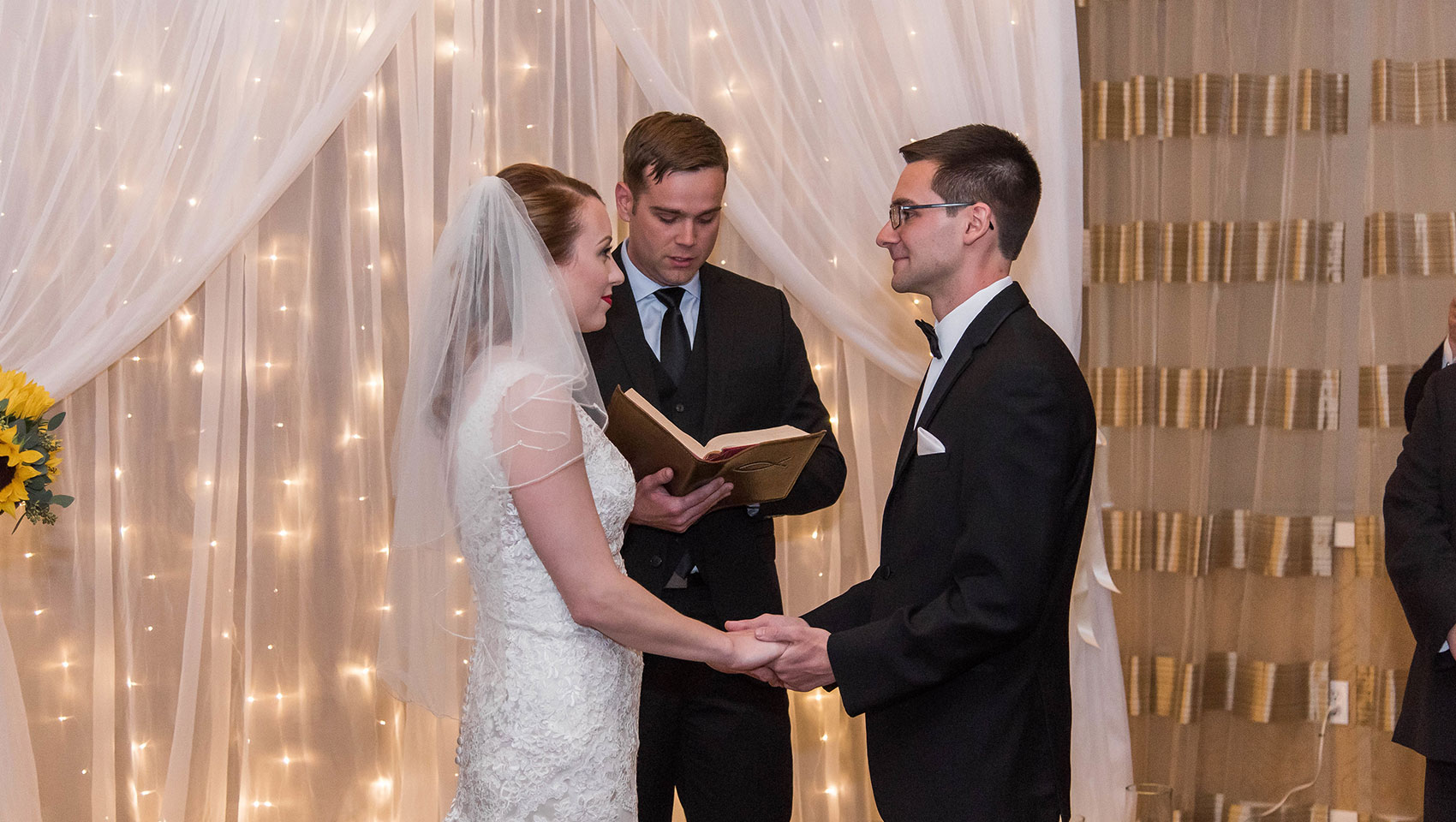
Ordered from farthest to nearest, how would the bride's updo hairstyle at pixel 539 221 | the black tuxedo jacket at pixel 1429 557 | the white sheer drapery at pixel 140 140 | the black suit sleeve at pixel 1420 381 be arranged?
the white sheer drapery at pixel 140 140 → the black suit sleeve at pixel 1420 381 → the black tuxedo jacket at pixel 1429 557 → the bride's updo hairstyle at pixel 539 221

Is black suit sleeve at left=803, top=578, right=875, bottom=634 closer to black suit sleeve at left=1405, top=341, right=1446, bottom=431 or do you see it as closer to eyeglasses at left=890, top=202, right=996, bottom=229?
eyeglasses at left=890, top=202, right=996, bottom=229

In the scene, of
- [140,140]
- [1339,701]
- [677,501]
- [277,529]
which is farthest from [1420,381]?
[140,140]

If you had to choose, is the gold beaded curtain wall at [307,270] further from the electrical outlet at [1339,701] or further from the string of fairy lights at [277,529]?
the electrical outlet at [1339,701]

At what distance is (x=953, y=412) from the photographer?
1917 mm

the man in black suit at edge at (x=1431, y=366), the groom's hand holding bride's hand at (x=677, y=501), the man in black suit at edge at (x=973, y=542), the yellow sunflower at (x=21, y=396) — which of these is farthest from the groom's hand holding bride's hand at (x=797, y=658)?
the man in black suit at edge at (x=1431, y=366)

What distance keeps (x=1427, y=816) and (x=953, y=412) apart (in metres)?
1.50

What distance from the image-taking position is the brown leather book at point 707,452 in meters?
2.05

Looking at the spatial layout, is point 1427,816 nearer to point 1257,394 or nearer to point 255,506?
point 1257,394

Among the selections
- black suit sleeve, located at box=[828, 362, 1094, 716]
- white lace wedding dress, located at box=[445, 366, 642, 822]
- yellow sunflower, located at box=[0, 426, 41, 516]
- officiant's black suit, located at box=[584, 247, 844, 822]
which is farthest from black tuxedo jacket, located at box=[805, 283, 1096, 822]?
yellow sunflower, located at box=[0, 426, 41, 516]

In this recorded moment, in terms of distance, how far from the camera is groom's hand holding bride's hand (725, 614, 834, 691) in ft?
6.77

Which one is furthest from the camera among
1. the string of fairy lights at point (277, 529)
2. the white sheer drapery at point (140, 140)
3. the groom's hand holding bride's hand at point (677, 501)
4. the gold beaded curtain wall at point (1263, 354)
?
the gold beaded curtain wall at point (1263, 354)

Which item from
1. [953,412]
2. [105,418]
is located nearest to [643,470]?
[953,412]

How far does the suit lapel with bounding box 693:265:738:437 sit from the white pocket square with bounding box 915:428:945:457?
0.64 meters

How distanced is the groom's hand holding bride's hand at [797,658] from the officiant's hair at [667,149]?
101cm
